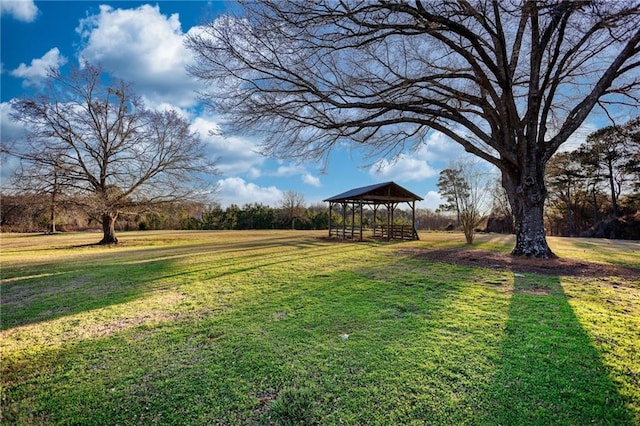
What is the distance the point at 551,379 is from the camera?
2484 millimetres

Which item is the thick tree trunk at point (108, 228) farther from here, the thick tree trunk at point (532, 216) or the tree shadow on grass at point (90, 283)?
the thick tree trunk at point (532, 216)

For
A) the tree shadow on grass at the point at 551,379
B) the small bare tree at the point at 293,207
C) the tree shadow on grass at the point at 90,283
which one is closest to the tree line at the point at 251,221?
the small bare tree at the point at 293,207

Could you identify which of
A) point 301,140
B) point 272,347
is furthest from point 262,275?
point 301,140

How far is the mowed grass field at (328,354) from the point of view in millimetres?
2191

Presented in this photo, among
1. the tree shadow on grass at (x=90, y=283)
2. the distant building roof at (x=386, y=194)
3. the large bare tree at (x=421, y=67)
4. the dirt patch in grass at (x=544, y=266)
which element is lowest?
the tree shadow on grass at (x=90, y=283)

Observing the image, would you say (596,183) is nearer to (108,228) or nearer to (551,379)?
(551,379)

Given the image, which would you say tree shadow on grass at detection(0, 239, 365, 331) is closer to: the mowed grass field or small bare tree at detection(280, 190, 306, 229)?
the mowed grass field

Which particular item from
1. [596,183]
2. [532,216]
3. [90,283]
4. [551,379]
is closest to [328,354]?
[551,379]

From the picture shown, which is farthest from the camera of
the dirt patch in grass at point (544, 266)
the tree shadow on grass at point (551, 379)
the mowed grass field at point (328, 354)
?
the dirt patch in grass at point (544, 266)

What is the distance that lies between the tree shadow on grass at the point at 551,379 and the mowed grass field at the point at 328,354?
0.01 m

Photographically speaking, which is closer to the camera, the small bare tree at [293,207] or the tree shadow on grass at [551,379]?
the tree shadow on grass at [551,379]

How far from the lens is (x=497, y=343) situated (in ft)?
10.2

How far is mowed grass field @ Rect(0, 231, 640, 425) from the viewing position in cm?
219

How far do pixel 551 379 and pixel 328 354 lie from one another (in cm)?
193
